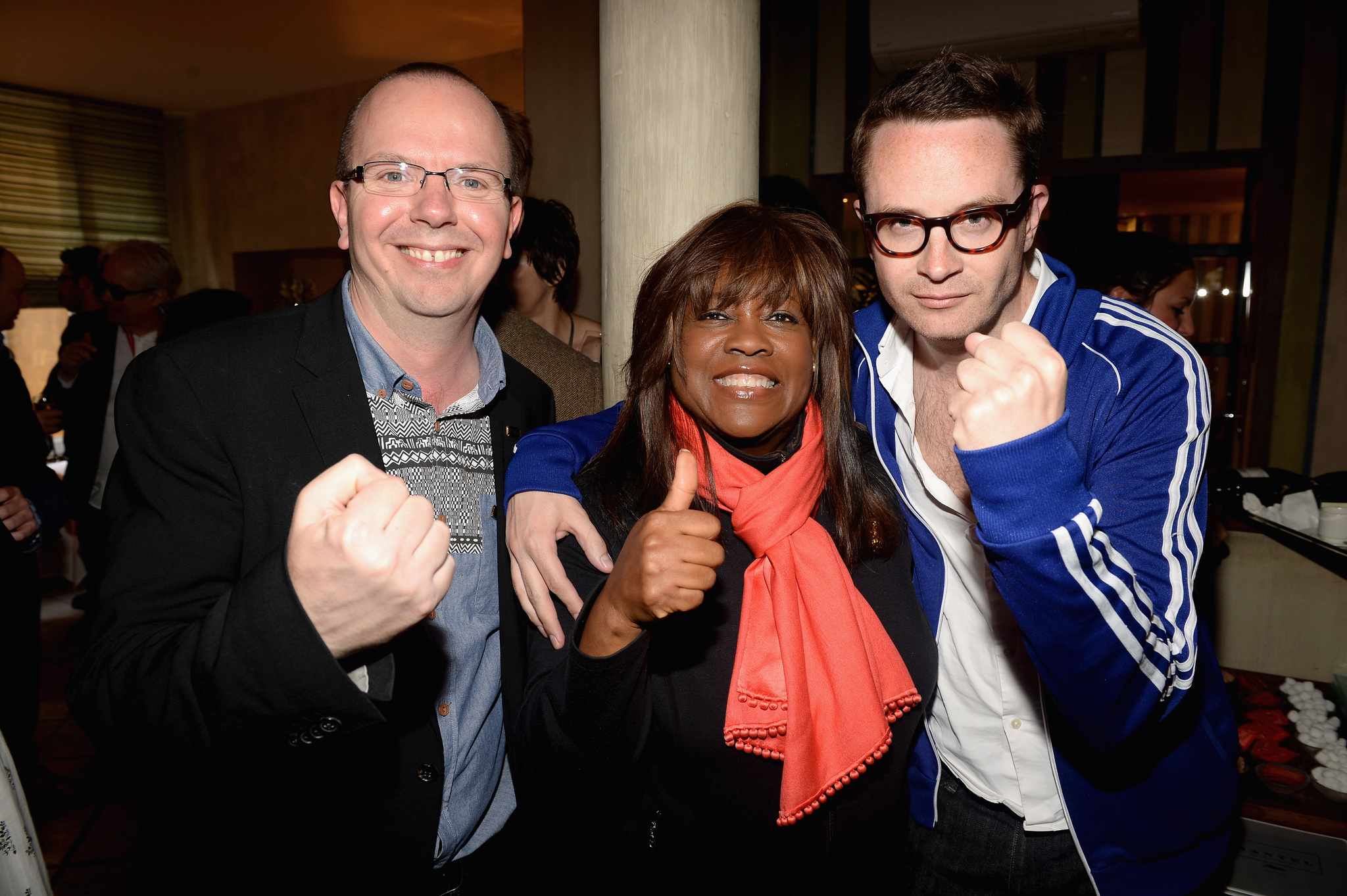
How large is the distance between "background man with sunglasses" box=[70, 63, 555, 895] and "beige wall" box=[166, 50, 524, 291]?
8001 millimetres

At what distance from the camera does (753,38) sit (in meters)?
2.13

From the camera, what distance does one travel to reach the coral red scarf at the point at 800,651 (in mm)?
1398

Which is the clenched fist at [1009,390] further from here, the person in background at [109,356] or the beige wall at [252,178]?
the beige wall at [252,178]

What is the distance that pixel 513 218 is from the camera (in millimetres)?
1673

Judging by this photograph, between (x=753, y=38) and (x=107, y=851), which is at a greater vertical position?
(x=753, y=38)

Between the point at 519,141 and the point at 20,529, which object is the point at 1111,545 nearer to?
the point at 519,141

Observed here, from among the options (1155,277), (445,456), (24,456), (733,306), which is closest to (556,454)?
(445,456)

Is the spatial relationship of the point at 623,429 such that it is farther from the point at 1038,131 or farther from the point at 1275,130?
the point at 1275,130

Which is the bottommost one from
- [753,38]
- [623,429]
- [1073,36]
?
[623,429]

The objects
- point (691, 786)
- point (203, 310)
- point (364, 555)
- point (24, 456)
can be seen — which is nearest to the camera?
point (364, 555)

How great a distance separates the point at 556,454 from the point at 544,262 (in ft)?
5.59

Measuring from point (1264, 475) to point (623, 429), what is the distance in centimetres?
355

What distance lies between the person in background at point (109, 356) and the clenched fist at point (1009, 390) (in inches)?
167

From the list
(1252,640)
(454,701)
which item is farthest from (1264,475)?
(454,701)
